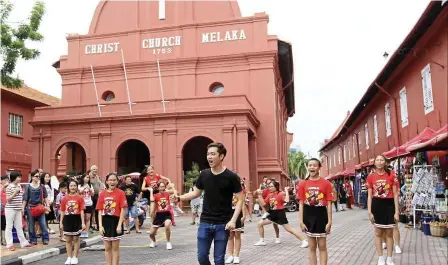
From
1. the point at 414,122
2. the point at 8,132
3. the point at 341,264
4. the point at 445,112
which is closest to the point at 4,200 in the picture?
the point at 341,264

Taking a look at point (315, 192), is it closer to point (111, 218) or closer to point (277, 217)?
point (111, 218)

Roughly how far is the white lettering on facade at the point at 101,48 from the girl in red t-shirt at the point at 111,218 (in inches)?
910

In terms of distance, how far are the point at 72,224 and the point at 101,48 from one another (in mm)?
22630

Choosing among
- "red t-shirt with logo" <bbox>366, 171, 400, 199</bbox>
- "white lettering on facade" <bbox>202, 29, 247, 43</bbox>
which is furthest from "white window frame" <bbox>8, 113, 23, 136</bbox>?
"red t-shirt with logo" <bbox>366, 171, 400, 199</bbox>

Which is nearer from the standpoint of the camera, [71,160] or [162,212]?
[162,212]

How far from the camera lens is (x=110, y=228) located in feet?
24.2

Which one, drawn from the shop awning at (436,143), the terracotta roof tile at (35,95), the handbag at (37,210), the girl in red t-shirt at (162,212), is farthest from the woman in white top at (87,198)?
the terracotta roof tile at (35,95)

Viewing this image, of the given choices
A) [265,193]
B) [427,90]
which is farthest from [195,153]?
[265,193]

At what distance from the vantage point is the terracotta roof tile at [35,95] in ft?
92.6

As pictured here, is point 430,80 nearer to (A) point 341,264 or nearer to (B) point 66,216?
(A) point 341,264

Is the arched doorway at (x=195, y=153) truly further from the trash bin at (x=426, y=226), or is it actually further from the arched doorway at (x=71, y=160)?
the trash bin at (x=426, y=226)

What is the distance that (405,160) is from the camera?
16172mm

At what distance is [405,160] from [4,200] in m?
12.6

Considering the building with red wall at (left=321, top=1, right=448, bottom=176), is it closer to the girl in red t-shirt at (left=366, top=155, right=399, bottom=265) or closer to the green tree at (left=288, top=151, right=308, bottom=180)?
the girl in red t-shirt at (left=366, top=155, right=399, bottom=265)
